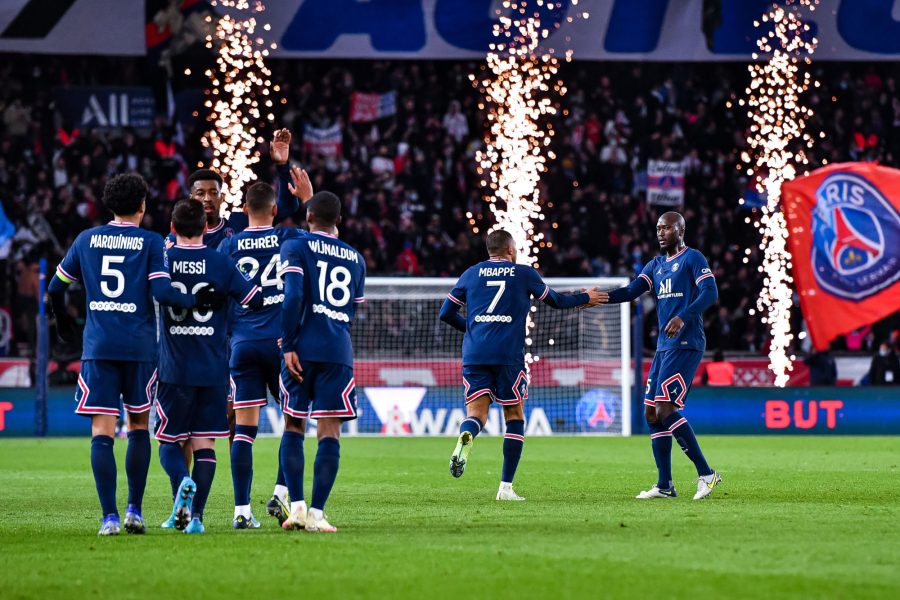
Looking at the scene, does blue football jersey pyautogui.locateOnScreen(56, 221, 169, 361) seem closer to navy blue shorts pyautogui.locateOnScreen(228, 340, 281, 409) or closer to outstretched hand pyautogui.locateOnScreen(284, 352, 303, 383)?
navy blue shorts pyautogui.locateOnScreen(228, 340, 281, 409)

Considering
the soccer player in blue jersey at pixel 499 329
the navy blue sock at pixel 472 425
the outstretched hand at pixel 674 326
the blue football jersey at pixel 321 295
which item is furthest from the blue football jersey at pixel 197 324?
the outstretched hand at pixel 674 326

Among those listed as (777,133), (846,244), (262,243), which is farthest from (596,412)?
(262,243)

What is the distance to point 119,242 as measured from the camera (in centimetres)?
820

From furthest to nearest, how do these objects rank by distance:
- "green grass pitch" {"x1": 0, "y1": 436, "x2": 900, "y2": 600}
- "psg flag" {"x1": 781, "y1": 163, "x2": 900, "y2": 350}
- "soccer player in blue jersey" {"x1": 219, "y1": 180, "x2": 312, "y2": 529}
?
"psg flag" {"x1": 781, "y1": 163, "x2": 900, "y2": 350}
"soccer player in blue jersey" {"x1": 219, "y1": 180, "x2": 312, "y2": 529}
"green grass pitch" {"x1": 0, "y1": 436, "x2": 900, "y2": 600}

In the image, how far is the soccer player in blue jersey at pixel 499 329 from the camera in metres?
10.9

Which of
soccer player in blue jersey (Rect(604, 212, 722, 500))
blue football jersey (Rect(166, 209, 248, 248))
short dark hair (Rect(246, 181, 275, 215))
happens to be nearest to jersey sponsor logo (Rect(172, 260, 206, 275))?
short dark hair (Rect(246, 181, 275, 215))

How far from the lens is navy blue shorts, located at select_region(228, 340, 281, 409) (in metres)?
8.79

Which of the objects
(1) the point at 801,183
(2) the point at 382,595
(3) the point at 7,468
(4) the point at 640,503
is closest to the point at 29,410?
(3) the point at 7,468

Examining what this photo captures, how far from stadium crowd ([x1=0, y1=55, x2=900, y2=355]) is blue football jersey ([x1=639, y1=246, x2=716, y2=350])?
15183mm

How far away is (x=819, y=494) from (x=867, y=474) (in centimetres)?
270

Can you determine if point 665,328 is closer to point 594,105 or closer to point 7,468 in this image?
point 7,468

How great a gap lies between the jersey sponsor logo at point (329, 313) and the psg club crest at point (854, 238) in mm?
14891

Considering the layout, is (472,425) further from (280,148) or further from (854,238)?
(854,238)

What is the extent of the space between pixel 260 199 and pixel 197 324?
42.8 inches
